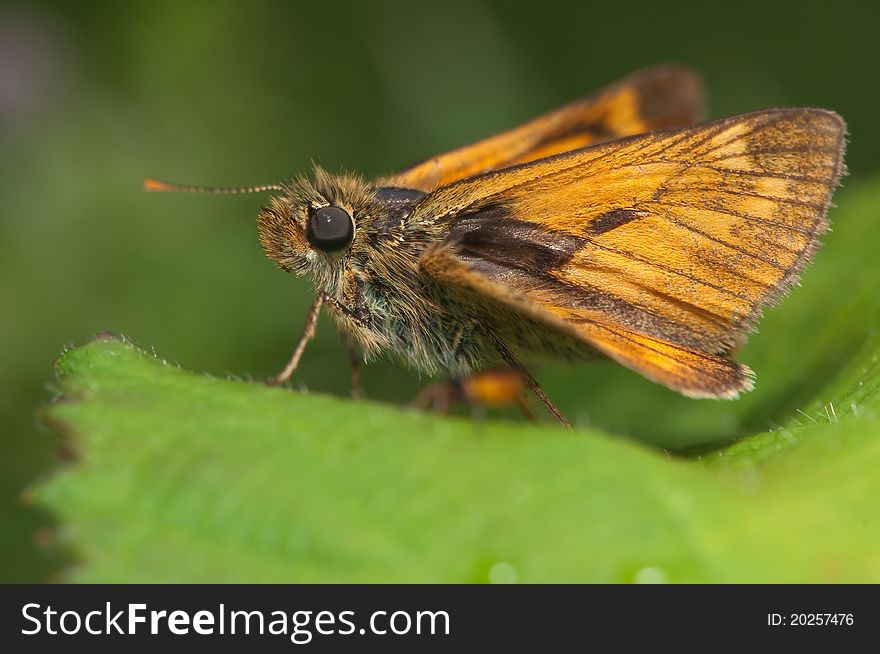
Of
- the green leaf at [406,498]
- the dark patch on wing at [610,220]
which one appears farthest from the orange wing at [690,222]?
the green leaf at [406,498]

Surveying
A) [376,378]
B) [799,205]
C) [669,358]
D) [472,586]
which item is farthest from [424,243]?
[376,378]

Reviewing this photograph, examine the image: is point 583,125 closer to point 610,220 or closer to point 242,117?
point 610,220

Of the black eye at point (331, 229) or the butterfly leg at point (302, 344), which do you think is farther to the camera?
the black eye at point (331, 229)

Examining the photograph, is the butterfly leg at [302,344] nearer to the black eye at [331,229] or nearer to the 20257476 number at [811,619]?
the black eye at [331,229]

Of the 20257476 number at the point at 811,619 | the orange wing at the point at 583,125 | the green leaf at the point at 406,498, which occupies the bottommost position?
the 20257476 number at the point at 811,619

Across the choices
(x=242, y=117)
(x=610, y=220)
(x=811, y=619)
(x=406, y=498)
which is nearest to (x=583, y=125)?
(x=610, y=220)

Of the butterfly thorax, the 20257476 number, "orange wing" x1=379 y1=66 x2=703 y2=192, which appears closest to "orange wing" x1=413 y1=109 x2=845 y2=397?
the butterfly thorax

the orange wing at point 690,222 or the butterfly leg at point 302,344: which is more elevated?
the orange wing at point 690,222
